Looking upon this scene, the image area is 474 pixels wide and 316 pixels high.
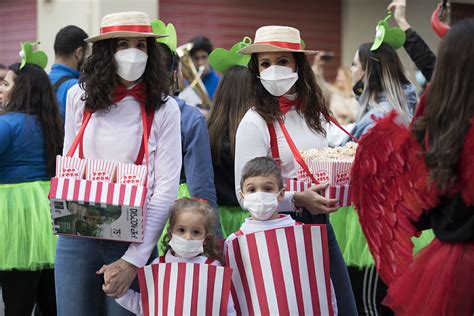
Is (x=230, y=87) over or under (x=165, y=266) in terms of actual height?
over

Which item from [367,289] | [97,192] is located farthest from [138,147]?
[367,289]

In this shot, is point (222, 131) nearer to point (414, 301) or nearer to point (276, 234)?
point (276, 234)

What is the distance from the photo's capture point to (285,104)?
185 inches

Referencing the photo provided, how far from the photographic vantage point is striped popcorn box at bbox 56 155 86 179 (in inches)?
155

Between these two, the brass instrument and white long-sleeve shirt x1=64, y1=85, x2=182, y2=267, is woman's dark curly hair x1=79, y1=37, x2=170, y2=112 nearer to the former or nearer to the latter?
white long-sleeve shirt x1=64, y1=85, x2=182, y2=267

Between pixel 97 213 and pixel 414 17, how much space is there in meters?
11.5

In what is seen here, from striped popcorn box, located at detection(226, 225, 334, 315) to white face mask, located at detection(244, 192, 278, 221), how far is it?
112 millimetres

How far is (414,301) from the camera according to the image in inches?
130

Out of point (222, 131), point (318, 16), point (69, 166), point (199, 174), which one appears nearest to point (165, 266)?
point (69, 166)

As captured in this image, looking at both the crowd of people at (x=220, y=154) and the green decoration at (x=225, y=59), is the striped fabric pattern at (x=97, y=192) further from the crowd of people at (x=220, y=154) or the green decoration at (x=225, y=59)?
the green decoration at (x=225, y=59)

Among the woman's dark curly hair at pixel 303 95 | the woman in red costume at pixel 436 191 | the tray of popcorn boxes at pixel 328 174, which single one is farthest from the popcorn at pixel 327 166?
the woman in red costume at pixel 436 191

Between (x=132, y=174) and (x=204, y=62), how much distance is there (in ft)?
21.7

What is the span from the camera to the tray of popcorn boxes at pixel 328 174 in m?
4.34

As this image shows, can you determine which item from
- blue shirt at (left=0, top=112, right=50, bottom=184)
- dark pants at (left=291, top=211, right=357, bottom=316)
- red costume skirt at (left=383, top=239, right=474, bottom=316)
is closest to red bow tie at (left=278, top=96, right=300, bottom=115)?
dark pants at (left=291, top=211, right=357, bottom=316)
